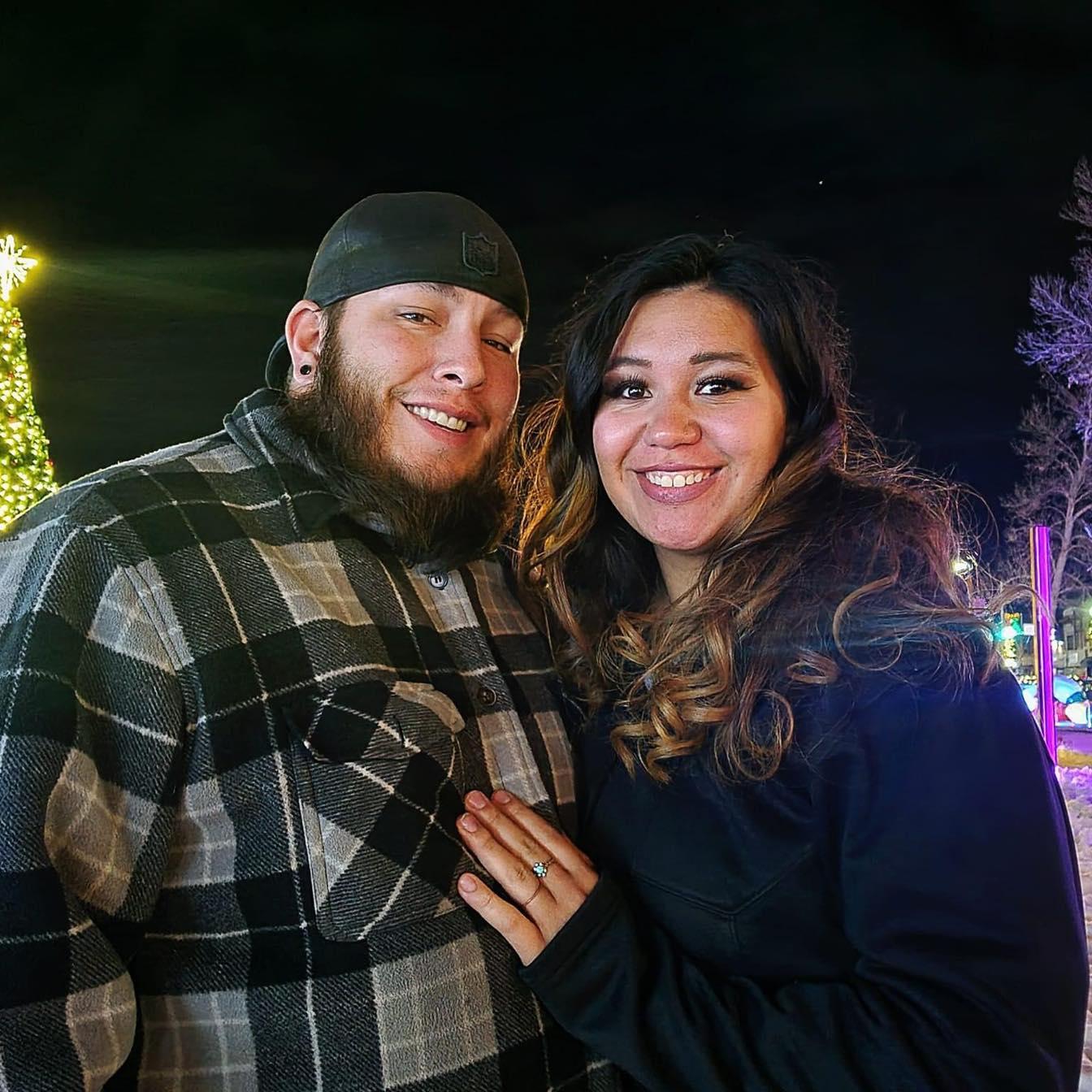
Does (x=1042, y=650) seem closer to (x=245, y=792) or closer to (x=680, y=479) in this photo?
(x=680, y=479)

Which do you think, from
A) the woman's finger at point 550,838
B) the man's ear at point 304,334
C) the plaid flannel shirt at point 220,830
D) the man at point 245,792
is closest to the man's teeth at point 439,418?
the man at point 245,792

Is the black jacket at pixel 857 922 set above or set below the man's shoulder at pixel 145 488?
below

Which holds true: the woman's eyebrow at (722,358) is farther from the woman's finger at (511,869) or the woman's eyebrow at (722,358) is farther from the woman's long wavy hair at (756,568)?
the woman's finger at (511,869)

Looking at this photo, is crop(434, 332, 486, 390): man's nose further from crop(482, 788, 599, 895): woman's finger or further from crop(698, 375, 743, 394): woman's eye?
crop(482, 788, 599, 895): woman's finger

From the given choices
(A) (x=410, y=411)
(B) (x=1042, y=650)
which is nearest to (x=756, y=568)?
(A) (x=410, y=411)

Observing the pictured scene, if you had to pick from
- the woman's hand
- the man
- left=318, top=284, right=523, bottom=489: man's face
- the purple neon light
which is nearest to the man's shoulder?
the man

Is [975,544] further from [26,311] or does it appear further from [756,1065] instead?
[26,311]

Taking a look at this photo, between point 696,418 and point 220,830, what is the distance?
4.08 feet

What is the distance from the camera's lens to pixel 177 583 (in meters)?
1.68

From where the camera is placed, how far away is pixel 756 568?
6.57 feet

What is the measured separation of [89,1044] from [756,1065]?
3.43 feet

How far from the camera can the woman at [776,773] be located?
1567 millimetres

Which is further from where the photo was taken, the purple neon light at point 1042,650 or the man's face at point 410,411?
the purple neon light at point 1042,650

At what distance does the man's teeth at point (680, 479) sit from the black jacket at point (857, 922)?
57cm
